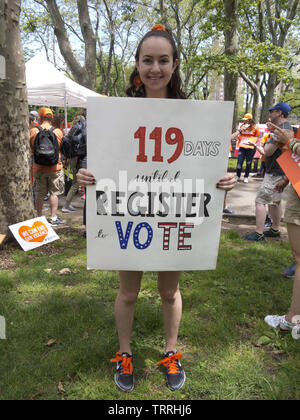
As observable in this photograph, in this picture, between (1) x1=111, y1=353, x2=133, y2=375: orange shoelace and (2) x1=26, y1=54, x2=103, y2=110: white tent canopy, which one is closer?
(1) x1=111, y1=353, x2=133, y2=375: orange shoelace

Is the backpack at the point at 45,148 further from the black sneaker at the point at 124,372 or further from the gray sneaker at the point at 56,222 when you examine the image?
the black sneaker at the point at 124,372

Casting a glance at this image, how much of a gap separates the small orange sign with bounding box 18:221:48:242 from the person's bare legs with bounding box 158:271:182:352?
105 inches

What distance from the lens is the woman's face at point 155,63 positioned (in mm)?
1623

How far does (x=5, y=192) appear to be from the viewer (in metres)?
3.84

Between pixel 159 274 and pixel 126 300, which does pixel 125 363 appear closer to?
pixel 126 300

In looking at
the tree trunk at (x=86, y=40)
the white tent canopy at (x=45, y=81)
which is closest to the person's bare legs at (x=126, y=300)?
the white tent canopy at (x=45, y=81)

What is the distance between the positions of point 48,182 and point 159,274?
3.80m

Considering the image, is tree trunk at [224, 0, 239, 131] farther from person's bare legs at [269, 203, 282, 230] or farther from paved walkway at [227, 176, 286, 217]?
person's bare legs at [269, 203, 282, 230]

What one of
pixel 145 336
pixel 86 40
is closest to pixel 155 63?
pixel 145 336

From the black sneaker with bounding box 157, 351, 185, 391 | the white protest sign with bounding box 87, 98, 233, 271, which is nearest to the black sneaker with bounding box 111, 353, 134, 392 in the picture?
the black sneaker with bounding box 157, 351, 185, 391

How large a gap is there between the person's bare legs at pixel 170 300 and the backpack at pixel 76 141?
3989 millimetres

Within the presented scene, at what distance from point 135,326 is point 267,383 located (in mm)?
1062

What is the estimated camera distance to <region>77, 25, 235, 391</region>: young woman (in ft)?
5.40
